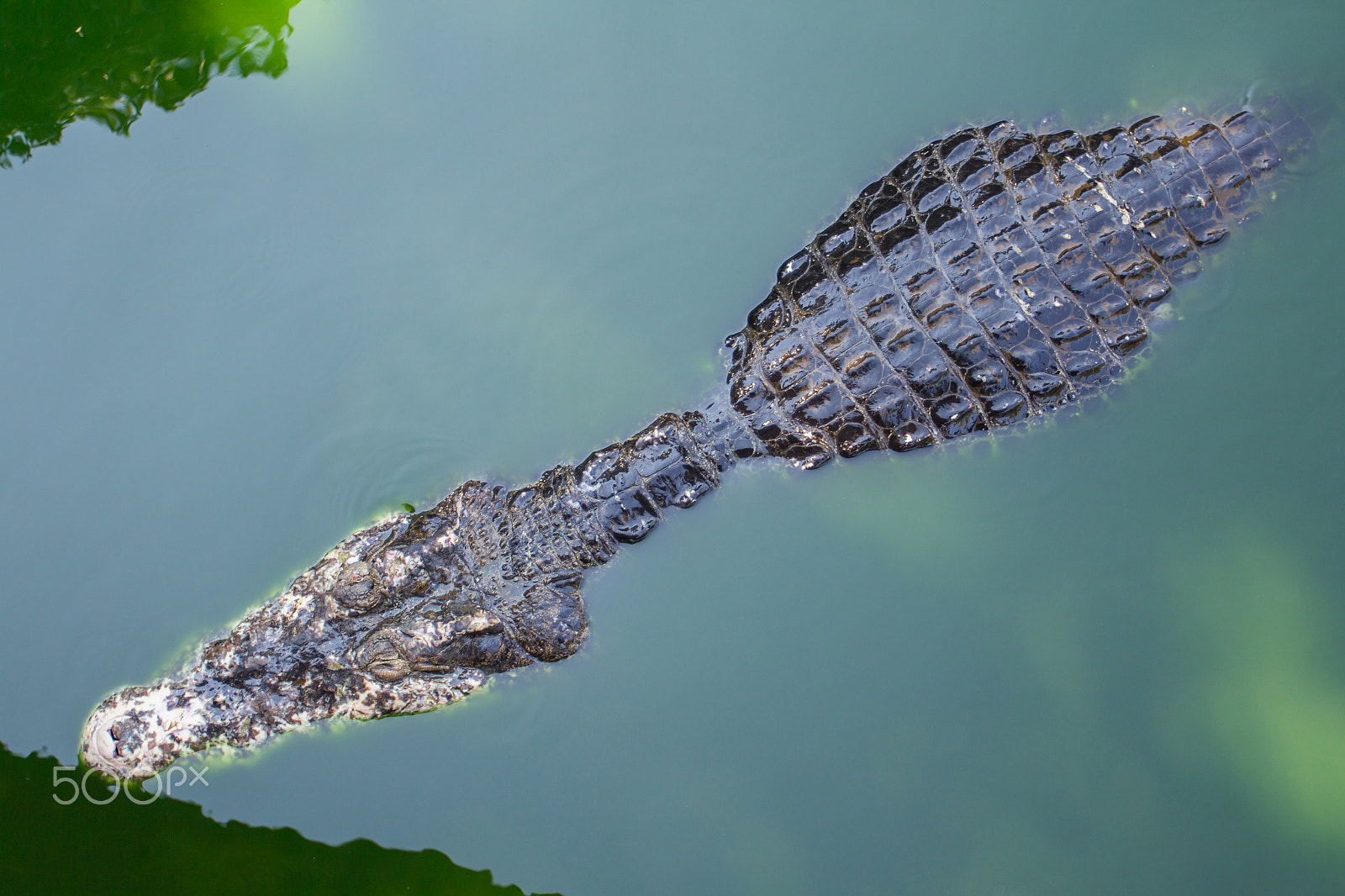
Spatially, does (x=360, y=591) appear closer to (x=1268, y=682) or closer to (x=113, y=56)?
(x=113, y=56)

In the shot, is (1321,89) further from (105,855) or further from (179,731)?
(105,855)

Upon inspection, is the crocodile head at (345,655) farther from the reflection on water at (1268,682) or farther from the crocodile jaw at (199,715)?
the reflection on water at (1268,682)

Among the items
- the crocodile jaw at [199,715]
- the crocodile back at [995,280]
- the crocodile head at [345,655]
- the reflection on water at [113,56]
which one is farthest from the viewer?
the reflection on water at [113,56]

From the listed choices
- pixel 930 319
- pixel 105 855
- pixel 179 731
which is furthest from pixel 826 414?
pixel 105 855

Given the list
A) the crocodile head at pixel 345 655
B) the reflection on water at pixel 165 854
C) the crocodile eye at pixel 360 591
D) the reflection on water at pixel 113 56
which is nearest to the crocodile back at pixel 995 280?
the crocodile head at pixel 345 655

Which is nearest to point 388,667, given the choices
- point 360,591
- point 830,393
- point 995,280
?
point 360,591

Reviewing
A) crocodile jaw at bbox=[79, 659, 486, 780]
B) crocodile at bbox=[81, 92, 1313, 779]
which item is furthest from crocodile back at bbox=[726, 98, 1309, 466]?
crocodile jaw at bbox=[79, 659, 486, 780]

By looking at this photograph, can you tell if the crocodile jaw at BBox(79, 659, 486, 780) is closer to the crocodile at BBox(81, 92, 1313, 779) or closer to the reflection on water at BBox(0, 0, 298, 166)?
the crocodile at BBox(81, 92, 1313, 779)
